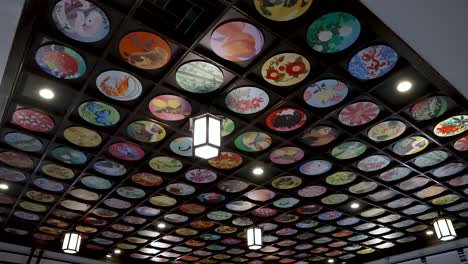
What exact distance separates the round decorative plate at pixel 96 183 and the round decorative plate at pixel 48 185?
2.00 feet

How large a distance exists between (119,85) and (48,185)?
13.4 feet

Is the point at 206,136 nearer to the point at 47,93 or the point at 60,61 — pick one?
the point at 60,61

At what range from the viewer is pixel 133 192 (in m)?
7.38

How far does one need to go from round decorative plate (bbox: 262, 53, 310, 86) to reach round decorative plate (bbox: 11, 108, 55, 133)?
363 centimetres

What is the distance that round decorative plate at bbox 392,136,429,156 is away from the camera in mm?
5805

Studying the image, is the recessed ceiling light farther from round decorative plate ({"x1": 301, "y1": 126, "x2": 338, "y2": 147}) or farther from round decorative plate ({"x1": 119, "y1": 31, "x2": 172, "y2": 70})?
round decorative plate ({"x1": 301, "y1": 126, "x2": 338, "y2": 147})

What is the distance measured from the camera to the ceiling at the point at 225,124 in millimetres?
3758

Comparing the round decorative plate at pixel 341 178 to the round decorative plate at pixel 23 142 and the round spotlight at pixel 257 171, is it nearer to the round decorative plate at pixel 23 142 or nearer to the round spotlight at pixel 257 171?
the round spotlight at pixel 257 171

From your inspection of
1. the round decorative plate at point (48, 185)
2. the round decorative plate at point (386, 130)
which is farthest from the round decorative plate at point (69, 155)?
the round decorative plate at point (386, 130)

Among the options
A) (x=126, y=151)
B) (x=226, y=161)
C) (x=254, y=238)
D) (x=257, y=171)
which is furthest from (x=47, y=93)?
(x=254, y=238)

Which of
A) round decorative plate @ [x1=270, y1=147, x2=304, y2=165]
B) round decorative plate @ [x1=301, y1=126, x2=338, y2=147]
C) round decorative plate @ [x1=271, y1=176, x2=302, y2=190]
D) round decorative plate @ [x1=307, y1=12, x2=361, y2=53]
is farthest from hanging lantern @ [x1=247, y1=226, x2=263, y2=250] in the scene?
round decorative plate @ [x1=307, y1=12, x2=361, y2=53]

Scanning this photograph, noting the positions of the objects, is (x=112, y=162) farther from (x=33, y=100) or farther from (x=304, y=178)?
(x=304, y=178)

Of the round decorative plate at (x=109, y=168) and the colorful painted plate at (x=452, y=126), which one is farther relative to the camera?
the round decorative plate at (x=109, y=168)

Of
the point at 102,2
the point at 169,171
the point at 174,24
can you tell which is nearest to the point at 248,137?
the point at 169,171
